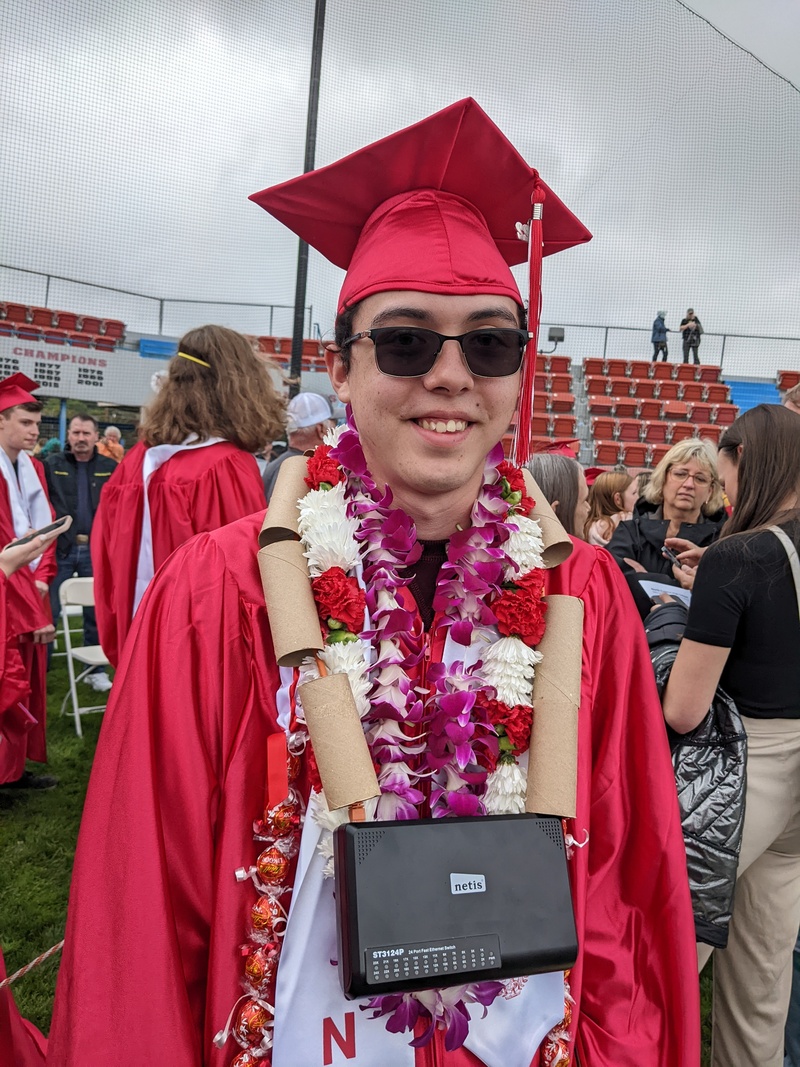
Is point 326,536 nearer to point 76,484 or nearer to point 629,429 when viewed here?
point 76,484

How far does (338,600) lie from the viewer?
1186mm

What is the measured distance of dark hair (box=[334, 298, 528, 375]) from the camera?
1268 millimetres

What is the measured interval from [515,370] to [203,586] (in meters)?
0.63

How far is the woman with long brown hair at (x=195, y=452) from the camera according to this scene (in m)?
3.15

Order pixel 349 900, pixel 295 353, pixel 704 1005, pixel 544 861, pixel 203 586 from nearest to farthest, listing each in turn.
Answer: pixel 349 900 → pixel 544 861 → pixel 203 586 → pixel 704 1005 → pixel 295 353

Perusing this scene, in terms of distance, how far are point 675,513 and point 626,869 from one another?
256 centimetres

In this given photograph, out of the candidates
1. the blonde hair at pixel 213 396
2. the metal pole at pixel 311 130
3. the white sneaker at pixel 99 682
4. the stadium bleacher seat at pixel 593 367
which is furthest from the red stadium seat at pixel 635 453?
the blonde hair at pixel 213 396

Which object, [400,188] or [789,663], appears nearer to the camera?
[400,188]

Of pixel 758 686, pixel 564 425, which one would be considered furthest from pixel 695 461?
pixel 564 425

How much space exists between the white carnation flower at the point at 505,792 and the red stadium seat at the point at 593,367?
67.4 feet

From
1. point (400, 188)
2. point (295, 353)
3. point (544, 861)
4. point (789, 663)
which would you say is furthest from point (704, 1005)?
point (295, 353)

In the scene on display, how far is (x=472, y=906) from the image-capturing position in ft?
3.15

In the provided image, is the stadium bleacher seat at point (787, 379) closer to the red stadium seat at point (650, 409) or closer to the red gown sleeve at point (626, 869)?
the red stadium seat at point (650, 409)

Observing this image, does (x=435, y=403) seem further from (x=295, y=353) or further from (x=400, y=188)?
(x=295, y=353)
